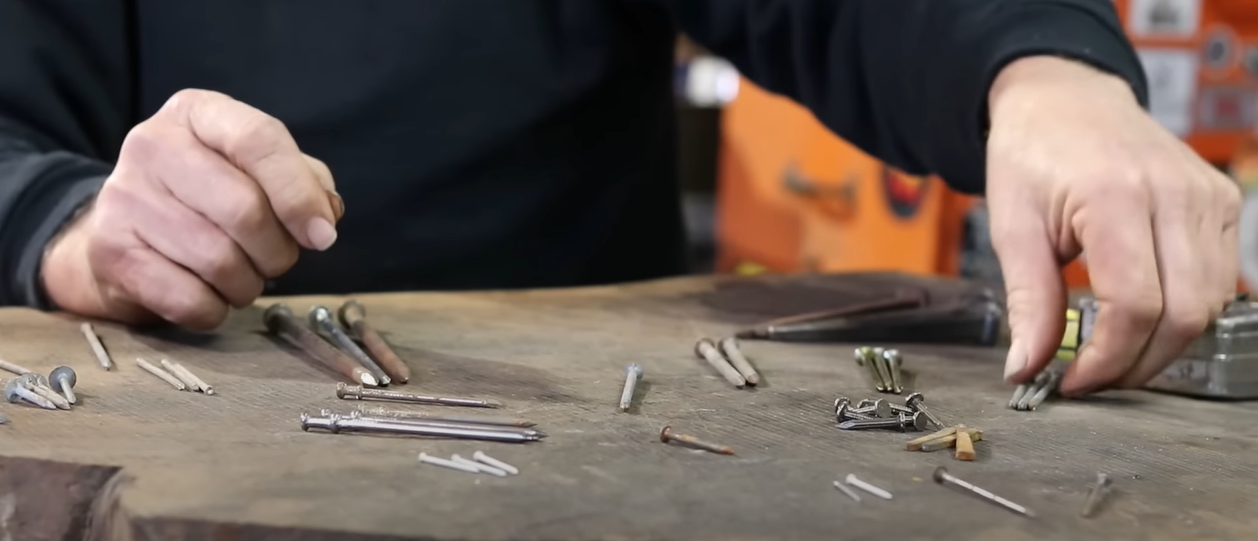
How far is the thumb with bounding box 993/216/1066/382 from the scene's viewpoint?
969 millimetres

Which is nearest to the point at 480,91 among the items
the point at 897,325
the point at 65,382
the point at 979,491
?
the point at 897,325

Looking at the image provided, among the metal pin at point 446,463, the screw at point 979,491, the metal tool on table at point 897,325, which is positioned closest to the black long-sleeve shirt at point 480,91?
the metal tool on table at point 897,325

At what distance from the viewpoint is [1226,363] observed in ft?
3.40

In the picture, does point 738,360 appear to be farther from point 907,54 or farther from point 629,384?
point 907,54

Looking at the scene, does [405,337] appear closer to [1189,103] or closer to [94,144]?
[94,144]

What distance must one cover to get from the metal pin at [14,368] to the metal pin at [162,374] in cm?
9

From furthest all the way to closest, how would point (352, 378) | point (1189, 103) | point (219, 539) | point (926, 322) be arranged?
point (1189, 103)
point (926, 322)
point (352, 378)
point (219, 539)

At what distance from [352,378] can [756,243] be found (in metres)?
2.36

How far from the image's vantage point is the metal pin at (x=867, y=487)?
0.71 m

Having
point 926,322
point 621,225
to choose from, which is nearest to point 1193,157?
point 926,322

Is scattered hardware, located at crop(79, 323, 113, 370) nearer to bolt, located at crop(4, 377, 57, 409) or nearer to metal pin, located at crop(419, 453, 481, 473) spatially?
bolt, located at crop(4, 377, 57, 409)

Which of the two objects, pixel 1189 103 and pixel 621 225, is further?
pixel 1189 103

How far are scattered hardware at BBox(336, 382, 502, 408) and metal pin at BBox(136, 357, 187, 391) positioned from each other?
0.42ft

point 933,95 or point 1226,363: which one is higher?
point 933,95
